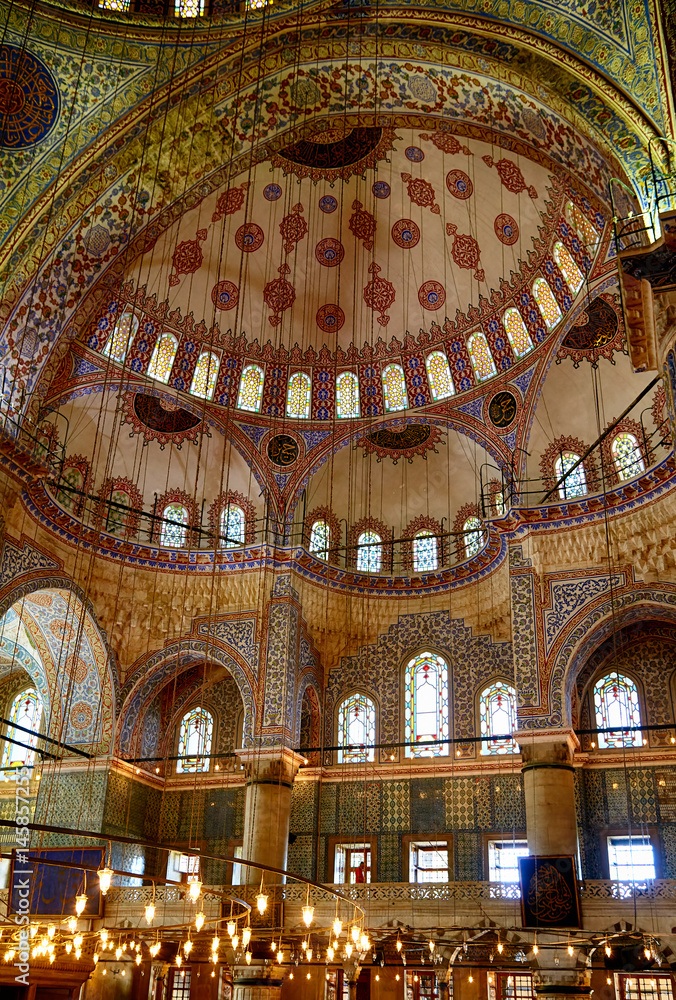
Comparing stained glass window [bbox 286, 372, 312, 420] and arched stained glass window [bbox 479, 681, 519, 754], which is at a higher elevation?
stained glass window [bbox 286, 372, 312, 420]

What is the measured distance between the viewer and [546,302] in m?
15.7

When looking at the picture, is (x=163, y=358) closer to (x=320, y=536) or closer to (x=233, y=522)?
(x=233, y=522)

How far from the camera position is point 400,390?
692 inches

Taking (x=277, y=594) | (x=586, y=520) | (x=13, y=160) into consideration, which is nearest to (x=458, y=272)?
(x=586, y=520)

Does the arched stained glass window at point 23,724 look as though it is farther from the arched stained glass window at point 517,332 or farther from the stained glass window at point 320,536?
the arched stained glass window at point 517,332

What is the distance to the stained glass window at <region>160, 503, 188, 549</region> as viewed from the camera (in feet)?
56.6

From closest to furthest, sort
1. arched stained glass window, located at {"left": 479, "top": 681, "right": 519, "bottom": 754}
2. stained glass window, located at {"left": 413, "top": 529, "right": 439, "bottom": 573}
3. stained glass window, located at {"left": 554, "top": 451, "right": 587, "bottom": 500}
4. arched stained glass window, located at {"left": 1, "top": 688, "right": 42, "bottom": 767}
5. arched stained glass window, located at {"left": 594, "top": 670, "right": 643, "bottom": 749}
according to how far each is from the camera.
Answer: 1. arched stained glass window, located at {"left": 594, "top": 670, "right": 643, "bottom": 749}
2. stained glass window, located at {"left": 554, "top": 451, "right": 587, "bottom": 500}
3. arched stained glass window, located at {"left": 479, "top": 681, "right": 519, "bottom": 754}
4. arched stained glass window, located at {"left": 1, "top": 688, "right": 42, "bottom": 767}
5. stained glass window, located at {"left": 413, "top": 529, "right": 439, "bottom": 573}

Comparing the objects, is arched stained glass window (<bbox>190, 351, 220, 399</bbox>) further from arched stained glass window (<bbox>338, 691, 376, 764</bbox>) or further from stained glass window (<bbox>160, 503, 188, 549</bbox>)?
arched stained glass window (<bbox>338, 691, 376, 764</bbox>)

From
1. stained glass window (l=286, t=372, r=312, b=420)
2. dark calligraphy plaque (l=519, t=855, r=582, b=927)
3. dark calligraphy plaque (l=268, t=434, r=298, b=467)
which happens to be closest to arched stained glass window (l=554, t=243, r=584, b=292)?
stained glass window (l=286, t=372, r=312, b=420)

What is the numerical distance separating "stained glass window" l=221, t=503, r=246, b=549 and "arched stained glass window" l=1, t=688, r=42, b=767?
480 centimetres

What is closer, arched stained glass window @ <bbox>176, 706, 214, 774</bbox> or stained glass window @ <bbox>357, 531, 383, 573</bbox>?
arched stained glass window @ <bbox>176, 706, 214, 774</bbox>

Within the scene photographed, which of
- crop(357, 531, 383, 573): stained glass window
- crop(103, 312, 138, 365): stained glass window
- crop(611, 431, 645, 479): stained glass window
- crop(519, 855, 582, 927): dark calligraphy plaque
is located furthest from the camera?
crop(357, 531, 383, 573): stained glass window

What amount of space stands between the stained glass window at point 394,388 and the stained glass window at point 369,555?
2528 millimetres

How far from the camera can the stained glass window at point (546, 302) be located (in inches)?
612
